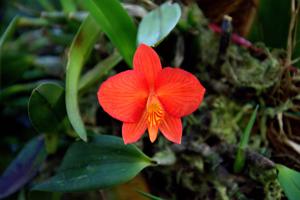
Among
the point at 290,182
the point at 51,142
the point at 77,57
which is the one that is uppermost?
the point at 77,57

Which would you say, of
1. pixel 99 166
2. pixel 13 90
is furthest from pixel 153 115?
pixel 13 90

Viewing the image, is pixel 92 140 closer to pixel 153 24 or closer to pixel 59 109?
pixel 59 109

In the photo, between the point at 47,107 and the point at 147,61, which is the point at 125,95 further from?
the point at 47,107

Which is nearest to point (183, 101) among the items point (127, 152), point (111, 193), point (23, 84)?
point (127, 152)

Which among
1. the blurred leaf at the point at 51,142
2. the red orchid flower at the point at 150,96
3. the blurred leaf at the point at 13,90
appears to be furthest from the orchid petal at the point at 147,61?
the blurred leaf at the point at 13,90

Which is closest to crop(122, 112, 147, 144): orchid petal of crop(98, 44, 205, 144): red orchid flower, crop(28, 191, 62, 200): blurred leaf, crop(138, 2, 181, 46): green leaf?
crop(98, 44, 205, 144): red orchid flower

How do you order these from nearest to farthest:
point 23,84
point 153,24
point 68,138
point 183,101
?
point 183,101 < point 153,24 < point 68,138 < point 23,84

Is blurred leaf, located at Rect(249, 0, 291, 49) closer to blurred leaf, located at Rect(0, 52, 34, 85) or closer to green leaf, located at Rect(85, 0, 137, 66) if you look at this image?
green leaf, located at Rect(85, 0, 137, 66)
